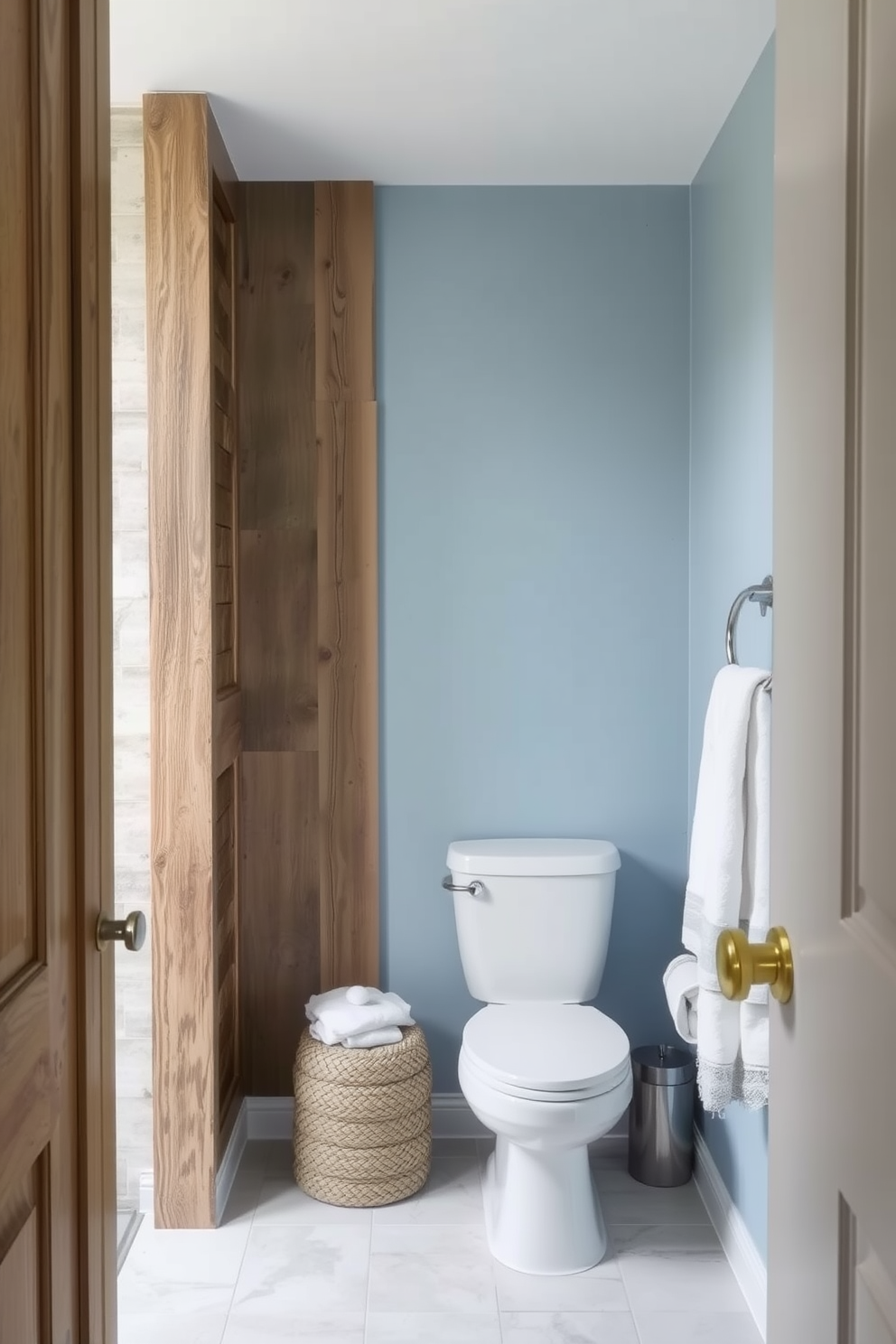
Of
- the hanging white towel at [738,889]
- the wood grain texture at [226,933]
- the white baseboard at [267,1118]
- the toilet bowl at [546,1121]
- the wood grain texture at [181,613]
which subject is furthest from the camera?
the white baseboard at [267,1118]

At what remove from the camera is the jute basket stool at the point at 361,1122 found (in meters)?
2.69

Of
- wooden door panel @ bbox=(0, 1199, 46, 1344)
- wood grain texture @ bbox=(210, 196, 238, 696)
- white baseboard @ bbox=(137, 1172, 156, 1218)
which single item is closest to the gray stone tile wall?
white baseboard @ bbox=(137, 1172, 156, 1218)

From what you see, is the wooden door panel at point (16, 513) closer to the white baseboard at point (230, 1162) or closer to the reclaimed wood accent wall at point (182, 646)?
the reclaimed wood accent wall at point (182, 646)

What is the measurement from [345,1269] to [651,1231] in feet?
2.23

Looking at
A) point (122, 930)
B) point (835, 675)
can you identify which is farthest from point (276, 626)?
point (835, 675)

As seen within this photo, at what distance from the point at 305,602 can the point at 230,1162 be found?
135 cm

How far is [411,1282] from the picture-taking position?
7.89 feet

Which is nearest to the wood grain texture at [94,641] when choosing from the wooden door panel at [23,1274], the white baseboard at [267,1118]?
the wooden door panel at [23,1274]

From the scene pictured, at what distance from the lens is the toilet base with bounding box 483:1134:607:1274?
8.07 ft

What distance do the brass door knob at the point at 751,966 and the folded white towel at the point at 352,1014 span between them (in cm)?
186

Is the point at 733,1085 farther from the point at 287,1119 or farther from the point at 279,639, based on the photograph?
the point at 279,639

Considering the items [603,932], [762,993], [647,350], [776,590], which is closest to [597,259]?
[647,350]

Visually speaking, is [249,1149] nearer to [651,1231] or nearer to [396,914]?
[396,914]

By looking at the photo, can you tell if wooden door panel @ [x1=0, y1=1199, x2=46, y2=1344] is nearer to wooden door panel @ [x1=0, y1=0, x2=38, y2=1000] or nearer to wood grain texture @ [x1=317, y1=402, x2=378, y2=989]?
wooden door panel @ [x1=0, y1=0, x2=38, y2=1000]
